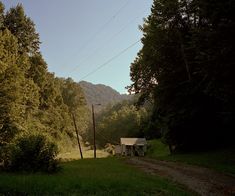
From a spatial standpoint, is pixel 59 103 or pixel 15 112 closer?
pixel 15 112

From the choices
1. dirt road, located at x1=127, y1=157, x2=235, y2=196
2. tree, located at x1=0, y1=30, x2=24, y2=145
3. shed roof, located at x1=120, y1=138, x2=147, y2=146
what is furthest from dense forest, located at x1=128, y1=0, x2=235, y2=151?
shed roof, located at x1=120, y1=138, x2=147, y2=146

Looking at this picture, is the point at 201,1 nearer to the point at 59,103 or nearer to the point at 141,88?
the point at 141,88

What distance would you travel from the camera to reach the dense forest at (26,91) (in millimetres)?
34500

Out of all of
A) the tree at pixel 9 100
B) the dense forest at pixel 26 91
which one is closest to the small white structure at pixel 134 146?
the dense forest at pixel 26 91

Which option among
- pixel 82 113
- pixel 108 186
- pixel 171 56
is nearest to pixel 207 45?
pixel 108 186

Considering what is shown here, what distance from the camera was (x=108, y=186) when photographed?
592 inches

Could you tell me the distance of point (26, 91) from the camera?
4059cm

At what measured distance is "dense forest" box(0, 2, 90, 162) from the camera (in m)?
34.5

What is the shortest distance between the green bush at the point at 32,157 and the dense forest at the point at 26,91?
979 cm

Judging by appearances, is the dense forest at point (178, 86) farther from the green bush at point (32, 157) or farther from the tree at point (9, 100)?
the tree at point (9, 100)

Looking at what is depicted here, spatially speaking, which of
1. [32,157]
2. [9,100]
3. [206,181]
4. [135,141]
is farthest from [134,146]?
[206,181]

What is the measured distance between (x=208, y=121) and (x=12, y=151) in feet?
69.5

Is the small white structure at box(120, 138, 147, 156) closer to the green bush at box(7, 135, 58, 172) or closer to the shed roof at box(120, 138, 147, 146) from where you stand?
the shed roof at box(120, 138, 147, 146)

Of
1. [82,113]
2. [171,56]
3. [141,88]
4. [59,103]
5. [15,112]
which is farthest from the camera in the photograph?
[82,113]
